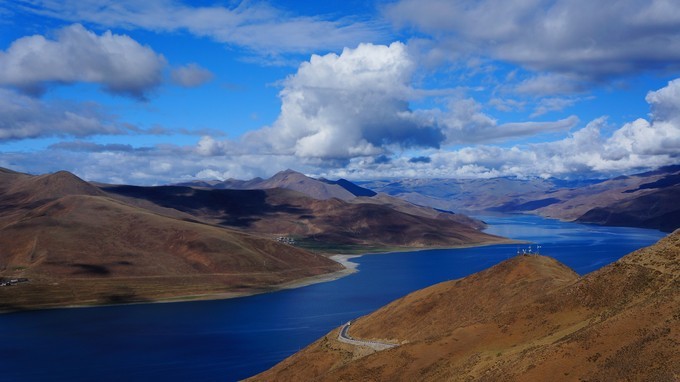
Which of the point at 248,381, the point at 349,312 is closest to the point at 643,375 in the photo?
the point at 248,381

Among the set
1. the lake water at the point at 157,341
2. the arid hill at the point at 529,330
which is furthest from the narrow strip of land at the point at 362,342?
the lake water at the point at 157,341

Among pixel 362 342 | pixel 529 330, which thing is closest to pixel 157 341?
pixel 362 342

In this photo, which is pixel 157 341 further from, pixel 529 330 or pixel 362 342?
pixel 529 330

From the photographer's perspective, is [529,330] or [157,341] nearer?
[529,330]

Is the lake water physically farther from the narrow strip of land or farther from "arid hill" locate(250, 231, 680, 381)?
"arid hill" locate(250, 231, 680, 381)

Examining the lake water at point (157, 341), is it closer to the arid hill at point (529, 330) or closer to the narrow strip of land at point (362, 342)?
the narrow strip of land at point (362, 342)

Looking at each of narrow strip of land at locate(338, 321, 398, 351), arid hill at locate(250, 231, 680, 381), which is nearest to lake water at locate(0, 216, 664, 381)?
narrow strip of land at locate(338, 321, 398, 351)

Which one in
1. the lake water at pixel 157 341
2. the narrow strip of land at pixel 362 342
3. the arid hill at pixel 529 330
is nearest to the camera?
the arid hill at pixel 529 330

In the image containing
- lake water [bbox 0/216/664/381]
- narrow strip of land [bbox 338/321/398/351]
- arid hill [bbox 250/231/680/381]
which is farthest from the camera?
lake water [bbox 0/216/664/381]
